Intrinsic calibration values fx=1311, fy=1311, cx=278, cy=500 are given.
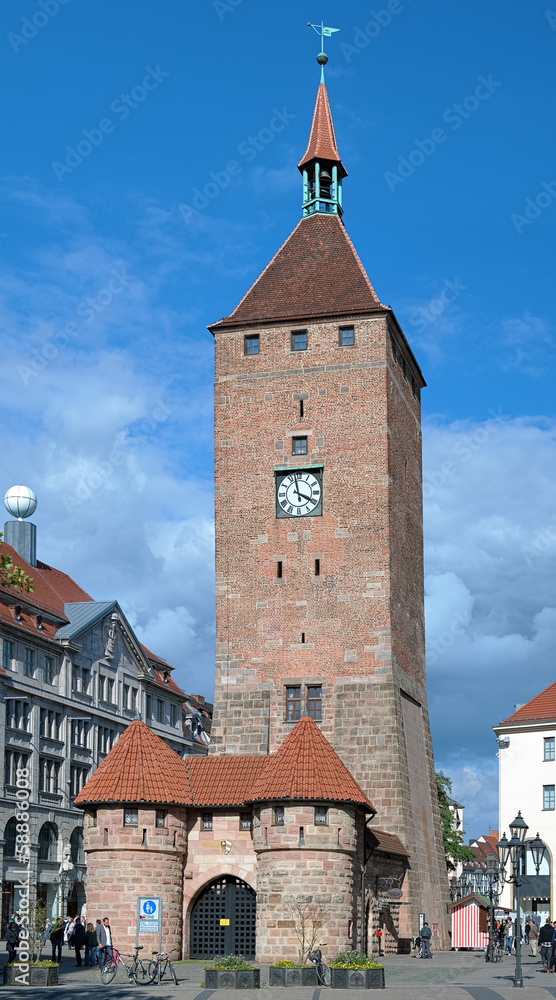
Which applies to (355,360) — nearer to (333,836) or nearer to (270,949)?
(333,836)

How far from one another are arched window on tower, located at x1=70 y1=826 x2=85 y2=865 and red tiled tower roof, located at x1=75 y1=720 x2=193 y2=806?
85.0ft

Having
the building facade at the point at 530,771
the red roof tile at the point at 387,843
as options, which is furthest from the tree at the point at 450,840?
the red roof tile at the point at 387,843

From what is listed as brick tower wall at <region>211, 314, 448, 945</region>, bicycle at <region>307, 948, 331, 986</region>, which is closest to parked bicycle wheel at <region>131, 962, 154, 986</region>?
bicycle at <region>307, 948, 331, 986</region>

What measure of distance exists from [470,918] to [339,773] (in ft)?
63.8

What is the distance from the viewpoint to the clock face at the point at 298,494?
147 feet

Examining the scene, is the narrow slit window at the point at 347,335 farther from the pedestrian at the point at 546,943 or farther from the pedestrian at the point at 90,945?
the pedestrian at the point at 90,945

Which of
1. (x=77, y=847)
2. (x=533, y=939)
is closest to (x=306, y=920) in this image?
(x=533, y=939)

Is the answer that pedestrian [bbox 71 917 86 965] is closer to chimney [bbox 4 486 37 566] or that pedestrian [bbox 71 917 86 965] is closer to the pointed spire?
the pointed spire

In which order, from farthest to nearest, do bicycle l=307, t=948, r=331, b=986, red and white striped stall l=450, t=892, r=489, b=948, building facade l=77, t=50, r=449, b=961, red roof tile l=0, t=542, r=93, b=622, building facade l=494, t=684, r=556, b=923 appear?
building facade l=494, t=684, r=556, b=923
red roof tile l=0, t=542, r=93, b=622
red and white striped stall l=450, t=892, r=489, b=948
building facade l=77, t=50, r=449, b=961
bicycle l=307, t=948, r=331, b=986

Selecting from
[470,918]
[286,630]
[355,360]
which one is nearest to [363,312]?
[355,360]

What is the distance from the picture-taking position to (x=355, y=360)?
45688 millimetres

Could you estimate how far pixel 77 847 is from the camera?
62.8 m

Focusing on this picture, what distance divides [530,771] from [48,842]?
81.3 ft

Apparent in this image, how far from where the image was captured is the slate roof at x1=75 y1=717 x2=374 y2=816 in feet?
115
